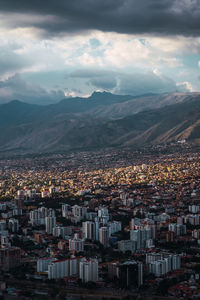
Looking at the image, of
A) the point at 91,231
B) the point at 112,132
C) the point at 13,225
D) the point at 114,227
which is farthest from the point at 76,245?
the point at 112,132

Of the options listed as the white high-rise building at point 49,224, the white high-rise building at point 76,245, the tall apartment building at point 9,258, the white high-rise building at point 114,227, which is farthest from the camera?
the white high-rise building at point 49,224

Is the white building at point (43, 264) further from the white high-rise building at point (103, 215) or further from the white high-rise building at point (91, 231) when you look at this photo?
the white high-rise building at point (103, 215)

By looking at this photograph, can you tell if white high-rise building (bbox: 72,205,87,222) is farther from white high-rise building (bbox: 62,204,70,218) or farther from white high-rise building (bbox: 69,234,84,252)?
white high-rise building (bbox: 69,234,84,252)

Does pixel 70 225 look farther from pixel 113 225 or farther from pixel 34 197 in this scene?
pixel 34 197

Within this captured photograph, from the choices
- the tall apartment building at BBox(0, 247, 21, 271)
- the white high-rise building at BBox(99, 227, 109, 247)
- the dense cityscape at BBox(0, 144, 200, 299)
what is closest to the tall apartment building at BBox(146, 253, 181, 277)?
the dense cityscape at BBox(0, 144, 200, 299)

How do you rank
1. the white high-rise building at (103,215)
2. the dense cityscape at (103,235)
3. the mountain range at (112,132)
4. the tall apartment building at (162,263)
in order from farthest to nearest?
the mountain range at (112,132) < the white high-rise building at (103,215) < the tall apartment building at (162,263) < the dense cityscape at (103,235)

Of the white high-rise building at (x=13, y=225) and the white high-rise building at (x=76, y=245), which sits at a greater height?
the white high-rise building at (x=13, y=225)

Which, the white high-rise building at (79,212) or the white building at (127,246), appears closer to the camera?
the white building at (127,246)

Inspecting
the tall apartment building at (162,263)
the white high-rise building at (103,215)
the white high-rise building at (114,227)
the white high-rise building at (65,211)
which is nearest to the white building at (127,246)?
the tall apartment building at (162,263)

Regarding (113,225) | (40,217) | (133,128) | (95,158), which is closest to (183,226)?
(113,225)
